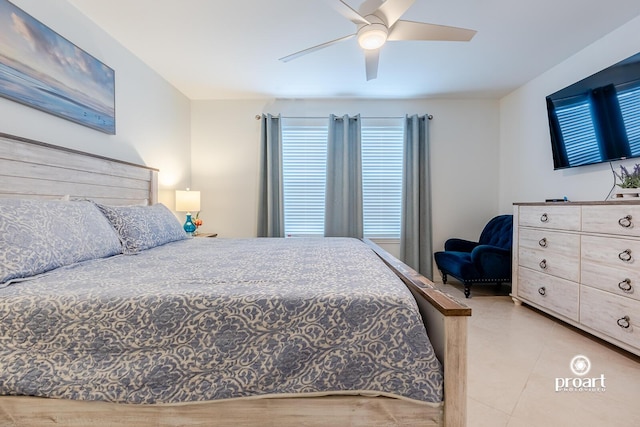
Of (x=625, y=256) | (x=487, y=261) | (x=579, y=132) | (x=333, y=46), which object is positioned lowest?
(x=487, y=261)

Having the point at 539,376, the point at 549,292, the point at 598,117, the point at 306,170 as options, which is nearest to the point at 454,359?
the point at 539,376

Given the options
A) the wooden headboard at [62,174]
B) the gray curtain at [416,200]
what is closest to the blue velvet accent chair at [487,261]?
the gray curtain at [416,200]

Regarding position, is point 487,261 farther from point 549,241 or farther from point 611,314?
point 611,314

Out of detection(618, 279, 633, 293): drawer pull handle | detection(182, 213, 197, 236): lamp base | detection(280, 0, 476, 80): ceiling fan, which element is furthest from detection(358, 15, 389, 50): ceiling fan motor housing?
detection(182, 213, 197, 236): lamp base

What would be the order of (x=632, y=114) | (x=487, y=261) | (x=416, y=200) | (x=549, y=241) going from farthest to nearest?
(x=416, y=200)
(x=487, y=261)
(x=549, y=241)
(x=632, y=114)

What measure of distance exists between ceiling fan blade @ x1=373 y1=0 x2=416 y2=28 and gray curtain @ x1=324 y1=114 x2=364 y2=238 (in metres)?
2.02

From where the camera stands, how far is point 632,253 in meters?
1.86

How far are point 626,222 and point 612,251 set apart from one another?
0.22 meters

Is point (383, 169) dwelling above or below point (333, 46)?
below

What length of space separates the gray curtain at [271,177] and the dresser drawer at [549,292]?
9.04 feet

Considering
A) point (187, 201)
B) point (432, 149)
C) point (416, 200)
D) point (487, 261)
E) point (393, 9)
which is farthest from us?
point (432, 149)

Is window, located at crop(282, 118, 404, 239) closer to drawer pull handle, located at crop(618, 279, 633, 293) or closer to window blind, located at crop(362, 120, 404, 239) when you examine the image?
window blind, located at crop(362, 120, 404, 239)

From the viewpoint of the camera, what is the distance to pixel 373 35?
6.14 ft

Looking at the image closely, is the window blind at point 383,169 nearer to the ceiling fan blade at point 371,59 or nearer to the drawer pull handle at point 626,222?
the ceiling fan blade at point 371,59
